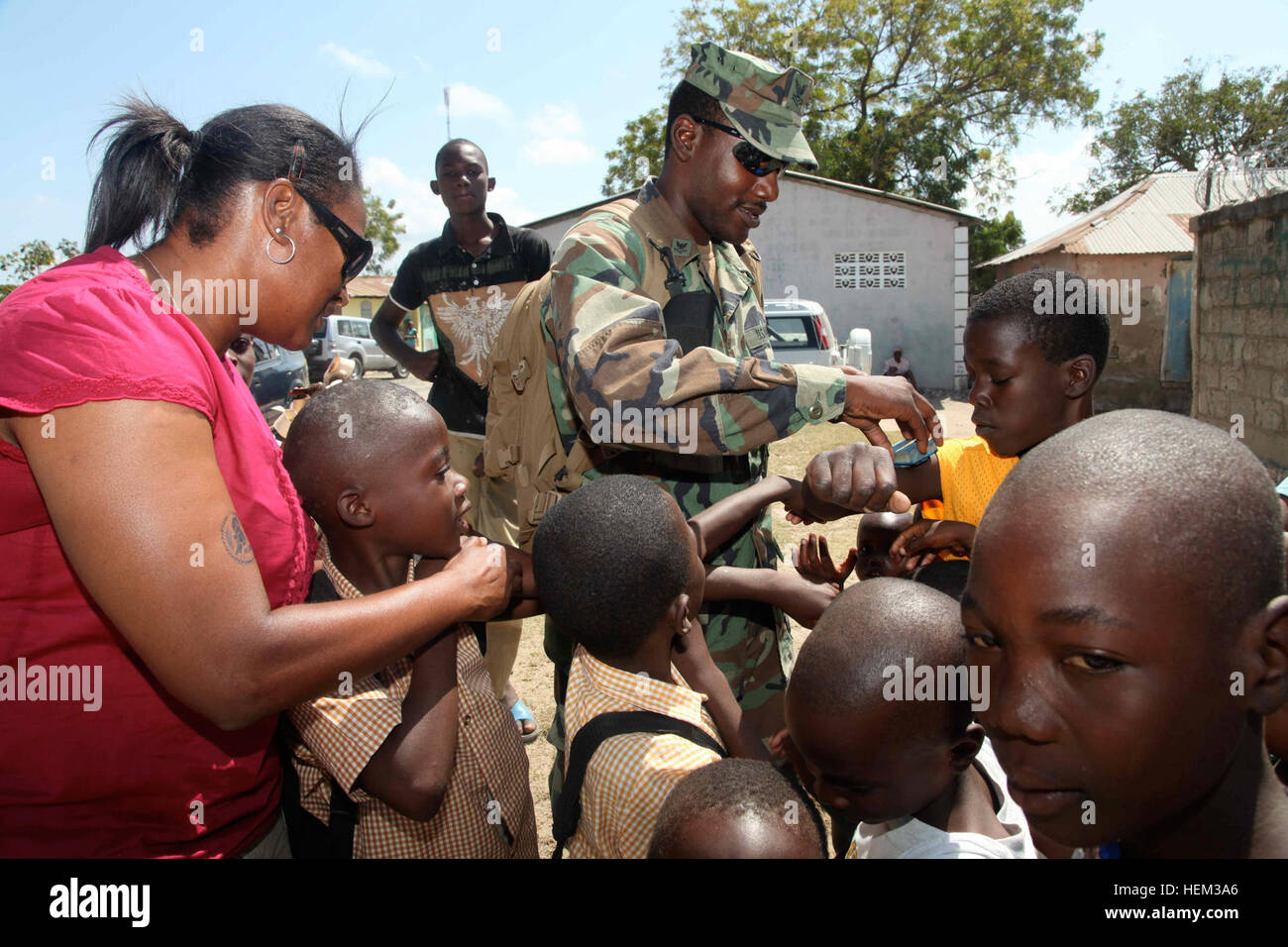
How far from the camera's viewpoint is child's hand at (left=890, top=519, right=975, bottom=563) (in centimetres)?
206

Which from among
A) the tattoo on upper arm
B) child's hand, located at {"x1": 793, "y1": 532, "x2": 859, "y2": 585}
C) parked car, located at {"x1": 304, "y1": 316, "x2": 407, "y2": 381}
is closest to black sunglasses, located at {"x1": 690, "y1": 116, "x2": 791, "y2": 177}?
child's hand, located at {"x1": 793, "y1": 532, "x2": 859, "y2": 585}

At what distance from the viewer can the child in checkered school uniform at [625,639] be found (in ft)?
5.32

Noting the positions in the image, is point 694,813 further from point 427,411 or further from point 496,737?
point 427,411

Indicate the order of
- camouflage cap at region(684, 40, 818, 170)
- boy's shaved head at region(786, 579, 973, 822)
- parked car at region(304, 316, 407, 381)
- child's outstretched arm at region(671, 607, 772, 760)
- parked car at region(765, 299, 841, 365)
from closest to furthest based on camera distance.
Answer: boy's shaved head at region(786, 579, 973, 822) < child's outstretched arm at region(671, 607, 772, 760) < camouflage cap at region(684, 40, 818, 170) < parked car at region(765, 299, 841, 365) < parked car at region(304, 316, 407, 381)

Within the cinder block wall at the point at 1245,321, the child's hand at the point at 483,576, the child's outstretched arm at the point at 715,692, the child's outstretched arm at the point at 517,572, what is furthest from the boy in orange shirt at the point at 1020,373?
the cinder block wall at the point at 1245,321

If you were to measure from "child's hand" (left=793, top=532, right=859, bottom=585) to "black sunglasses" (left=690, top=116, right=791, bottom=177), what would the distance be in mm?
1036

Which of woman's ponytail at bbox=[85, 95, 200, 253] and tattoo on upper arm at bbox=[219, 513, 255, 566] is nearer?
tattoo on upper arm at bbox=[219, 513, 255, 566]

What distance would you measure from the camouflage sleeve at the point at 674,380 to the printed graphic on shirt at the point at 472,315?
7.41 ft

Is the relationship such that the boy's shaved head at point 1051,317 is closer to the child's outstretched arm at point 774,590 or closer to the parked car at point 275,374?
the child's outstretched arm at point 774,590

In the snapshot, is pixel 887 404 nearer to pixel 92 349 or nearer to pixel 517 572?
pixel 517 572

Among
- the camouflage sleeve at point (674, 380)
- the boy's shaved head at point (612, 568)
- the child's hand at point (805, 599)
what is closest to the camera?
the boy's shaved head at point (612, 568)

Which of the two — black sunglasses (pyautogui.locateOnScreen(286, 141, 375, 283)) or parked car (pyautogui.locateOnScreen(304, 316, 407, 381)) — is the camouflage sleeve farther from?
parked car (pyautogui.locateOnScreen(304, 316, 407, 381))
